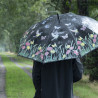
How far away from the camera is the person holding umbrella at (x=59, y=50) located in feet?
11.5

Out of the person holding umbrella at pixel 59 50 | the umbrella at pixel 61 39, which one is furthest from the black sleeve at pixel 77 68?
the umbrella at pixel 61 39

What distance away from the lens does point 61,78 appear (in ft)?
12.0

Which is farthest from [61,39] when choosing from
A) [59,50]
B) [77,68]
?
[77,68]

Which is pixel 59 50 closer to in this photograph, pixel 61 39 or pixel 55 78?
pixel 61 39

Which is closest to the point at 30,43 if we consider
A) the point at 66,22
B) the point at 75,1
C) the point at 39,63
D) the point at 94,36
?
the point at 39,63

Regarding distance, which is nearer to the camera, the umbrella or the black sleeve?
the umbrella

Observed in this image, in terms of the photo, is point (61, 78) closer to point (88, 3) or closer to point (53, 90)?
point (53, 90)

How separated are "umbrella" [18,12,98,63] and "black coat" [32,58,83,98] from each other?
0.66 ft

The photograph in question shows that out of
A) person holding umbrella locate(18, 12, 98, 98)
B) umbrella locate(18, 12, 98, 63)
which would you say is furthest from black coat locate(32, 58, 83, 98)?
umbrella locate(18, 12, 98, 63)

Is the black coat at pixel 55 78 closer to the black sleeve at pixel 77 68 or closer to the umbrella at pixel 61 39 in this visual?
the black sleeve at pixel 77 68

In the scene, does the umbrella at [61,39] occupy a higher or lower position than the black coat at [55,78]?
higher

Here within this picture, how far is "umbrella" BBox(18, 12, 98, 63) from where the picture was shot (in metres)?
3.48

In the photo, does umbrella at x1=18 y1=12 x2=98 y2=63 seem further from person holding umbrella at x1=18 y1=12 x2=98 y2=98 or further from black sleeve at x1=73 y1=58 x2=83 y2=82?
black sleeve at x1=73 y1=58 x2=83 y2=82

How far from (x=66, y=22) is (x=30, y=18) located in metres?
27.9
